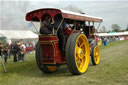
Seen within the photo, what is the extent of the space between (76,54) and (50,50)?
0.84 m

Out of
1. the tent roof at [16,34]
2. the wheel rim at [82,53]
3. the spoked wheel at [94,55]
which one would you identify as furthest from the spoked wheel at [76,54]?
the tent roof at [16,34]

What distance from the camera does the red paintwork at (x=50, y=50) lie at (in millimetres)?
4705

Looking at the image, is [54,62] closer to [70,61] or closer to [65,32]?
[70,61]

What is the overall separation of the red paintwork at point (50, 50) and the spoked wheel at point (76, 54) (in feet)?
1.14

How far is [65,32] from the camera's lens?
5.42 m

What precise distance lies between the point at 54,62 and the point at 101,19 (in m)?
4.09

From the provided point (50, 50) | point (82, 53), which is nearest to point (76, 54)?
point (82, 53)

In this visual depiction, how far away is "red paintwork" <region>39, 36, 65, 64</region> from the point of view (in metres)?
4.71

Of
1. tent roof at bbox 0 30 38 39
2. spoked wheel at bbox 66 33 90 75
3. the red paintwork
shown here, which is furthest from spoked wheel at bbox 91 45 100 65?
tent roof at bbox 0 30 38 39

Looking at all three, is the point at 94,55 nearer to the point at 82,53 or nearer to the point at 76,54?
the point at 82,53

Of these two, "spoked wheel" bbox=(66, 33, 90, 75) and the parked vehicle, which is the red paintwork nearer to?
the parked vehicle

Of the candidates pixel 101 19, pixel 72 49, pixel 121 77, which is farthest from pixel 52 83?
Answer: pixel 101 19

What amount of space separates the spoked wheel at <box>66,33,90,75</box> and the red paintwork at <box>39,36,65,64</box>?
348 mm

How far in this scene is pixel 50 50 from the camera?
486cm
